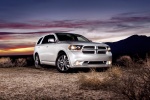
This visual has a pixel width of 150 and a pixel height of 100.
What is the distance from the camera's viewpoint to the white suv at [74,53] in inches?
500

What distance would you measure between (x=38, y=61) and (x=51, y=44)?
2.26m

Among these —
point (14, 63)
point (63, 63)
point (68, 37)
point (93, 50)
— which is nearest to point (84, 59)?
point (93, 50)

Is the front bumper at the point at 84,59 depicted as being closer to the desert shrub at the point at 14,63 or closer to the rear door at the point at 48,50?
the rear door at the point at 48,50

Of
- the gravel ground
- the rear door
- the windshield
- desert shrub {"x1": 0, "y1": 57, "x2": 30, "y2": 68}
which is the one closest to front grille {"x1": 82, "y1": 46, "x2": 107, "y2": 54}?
the windshield

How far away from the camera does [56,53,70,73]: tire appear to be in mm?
13070

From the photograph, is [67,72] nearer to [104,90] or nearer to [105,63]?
[105,63]

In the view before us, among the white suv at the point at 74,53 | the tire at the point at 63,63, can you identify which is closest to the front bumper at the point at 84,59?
the white suv at the point at 74,53

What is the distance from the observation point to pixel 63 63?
43.4 ft

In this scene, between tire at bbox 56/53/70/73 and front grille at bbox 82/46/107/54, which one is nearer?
front grille at bbox 82/46/107/54

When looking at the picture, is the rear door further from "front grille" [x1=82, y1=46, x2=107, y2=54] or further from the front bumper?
"front grille" [x1=82, y1=46, x2=107, y2=54]

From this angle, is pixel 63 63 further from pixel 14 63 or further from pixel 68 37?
pixel 14 63

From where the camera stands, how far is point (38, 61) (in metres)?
16.3

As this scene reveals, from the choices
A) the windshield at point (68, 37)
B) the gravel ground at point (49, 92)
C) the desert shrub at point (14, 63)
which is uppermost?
the windshield at point (68, 37)

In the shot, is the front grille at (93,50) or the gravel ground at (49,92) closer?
the gravel ground at (49,92)
